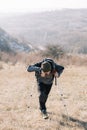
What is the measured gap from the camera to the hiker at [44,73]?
27.7ft

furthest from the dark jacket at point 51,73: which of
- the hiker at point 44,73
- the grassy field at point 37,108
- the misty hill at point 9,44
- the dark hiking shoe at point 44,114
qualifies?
the misty hill at point 9,44

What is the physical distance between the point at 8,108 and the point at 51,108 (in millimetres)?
1222

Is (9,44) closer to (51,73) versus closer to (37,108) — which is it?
(37,108)

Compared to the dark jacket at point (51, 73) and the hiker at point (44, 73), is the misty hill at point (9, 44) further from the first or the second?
the dark jacket at point (51, 73)

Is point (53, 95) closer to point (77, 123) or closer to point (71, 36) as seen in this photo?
point (77, 123)

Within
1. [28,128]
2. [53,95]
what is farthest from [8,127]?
[53,95]

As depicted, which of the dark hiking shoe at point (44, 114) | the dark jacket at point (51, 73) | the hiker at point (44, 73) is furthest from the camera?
the dark hiking shoe at point (44, 114)

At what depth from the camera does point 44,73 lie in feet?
28.1

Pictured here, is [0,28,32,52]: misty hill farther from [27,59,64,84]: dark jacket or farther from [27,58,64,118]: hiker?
[27,59,64,84]: dark jacket

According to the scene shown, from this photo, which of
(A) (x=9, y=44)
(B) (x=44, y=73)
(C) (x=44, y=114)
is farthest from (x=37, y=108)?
(A) (x=9, y=44)

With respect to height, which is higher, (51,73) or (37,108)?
(51,73)

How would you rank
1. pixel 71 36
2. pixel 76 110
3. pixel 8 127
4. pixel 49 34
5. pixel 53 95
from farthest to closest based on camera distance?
pixel 49 34
pixel 71 36
pixel 53 95
pixel 76 110
pixel 8 127

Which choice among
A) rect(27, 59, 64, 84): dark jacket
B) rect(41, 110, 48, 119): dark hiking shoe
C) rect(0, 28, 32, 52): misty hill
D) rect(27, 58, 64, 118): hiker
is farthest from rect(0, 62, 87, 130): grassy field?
rect(0, 28, 32, 52): misty hill

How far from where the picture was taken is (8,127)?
8234mm
